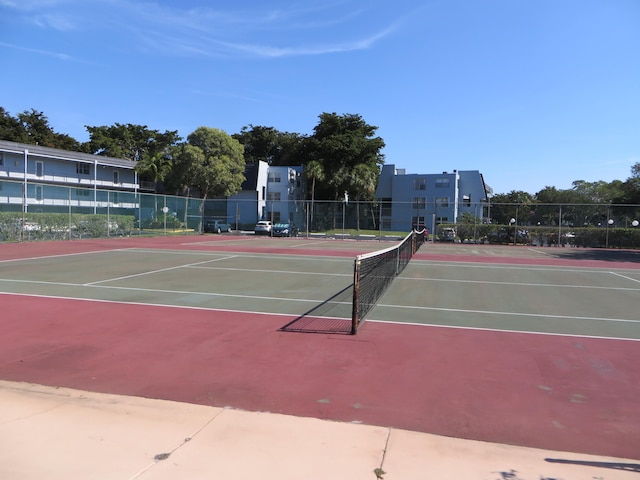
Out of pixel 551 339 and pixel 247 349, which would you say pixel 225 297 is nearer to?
pixel 247 349

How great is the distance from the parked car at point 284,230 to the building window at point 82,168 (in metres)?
26.6

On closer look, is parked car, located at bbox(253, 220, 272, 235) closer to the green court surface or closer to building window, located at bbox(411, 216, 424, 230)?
building window, located at bbox(411, 216, 424, 230)

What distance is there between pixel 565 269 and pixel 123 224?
29245 mm

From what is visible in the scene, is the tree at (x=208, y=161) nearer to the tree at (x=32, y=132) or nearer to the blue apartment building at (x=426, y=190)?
the blue apartment building at (x=426, y=190)

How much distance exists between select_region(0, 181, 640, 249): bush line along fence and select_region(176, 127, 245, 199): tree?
12.3ft

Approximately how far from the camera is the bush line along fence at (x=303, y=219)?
26.7 meters

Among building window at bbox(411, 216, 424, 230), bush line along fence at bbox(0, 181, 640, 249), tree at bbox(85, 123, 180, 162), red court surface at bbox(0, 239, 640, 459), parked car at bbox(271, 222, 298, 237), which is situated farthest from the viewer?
tree at bbox(85, 123, 180, 162)

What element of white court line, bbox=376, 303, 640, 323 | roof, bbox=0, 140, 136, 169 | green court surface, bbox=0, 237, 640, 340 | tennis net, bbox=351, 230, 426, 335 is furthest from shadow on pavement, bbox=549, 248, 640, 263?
roof, bbox=0, 140, 136, 169

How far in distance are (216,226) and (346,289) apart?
36435 millimetres

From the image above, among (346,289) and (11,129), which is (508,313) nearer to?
(346,289)

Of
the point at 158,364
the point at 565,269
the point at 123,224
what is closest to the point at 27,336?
the point at 158,364

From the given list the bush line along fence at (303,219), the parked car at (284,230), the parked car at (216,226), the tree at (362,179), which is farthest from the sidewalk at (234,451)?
the tree at (362,179)

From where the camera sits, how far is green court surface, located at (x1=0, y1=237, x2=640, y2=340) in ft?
29.9

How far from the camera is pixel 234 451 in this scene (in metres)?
3.71
